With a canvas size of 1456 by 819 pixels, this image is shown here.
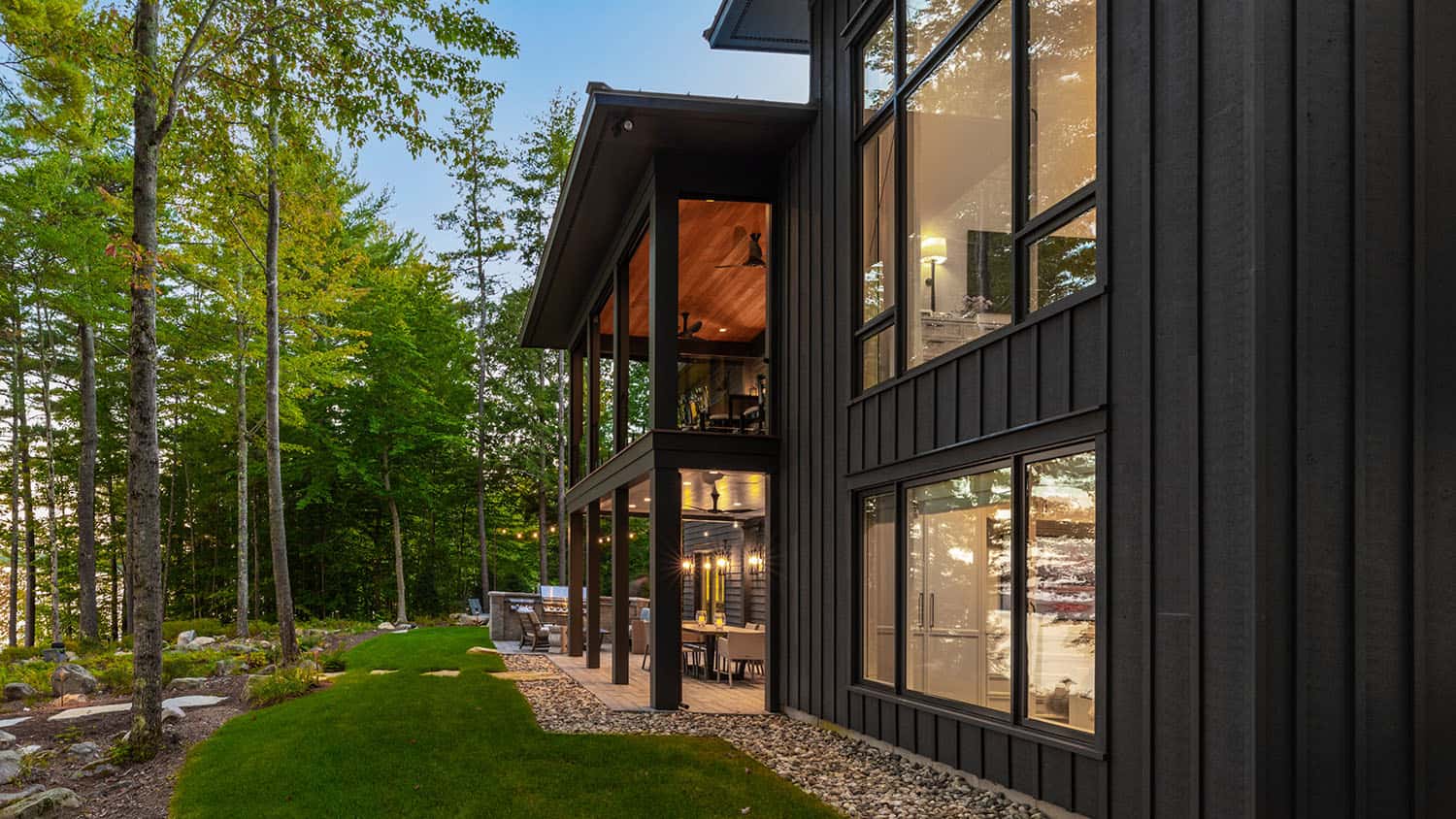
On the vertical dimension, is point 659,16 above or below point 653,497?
above

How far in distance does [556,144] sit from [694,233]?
57.9 feet

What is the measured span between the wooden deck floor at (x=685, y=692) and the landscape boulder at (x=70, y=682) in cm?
570

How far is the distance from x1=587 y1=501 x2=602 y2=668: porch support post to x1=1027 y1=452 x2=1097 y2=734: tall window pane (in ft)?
29.8

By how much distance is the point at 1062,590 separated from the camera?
5.85 meters

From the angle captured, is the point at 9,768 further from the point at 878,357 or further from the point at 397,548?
the point at 397,548

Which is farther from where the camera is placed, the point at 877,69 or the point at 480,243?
the point at 480,243

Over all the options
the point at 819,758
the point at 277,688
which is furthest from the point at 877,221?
the point at 277,688

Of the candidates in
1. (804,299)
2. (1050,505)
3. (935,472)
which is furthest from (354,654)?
(1050,505)

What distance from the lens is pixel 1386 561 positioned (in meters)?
4.19

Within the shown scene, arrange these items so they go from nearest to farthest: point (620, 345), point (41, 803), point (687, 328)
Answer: point (41, 803) < point (620, 345) < point (687, 328)

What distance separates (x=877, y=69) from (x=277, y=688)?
8.95m

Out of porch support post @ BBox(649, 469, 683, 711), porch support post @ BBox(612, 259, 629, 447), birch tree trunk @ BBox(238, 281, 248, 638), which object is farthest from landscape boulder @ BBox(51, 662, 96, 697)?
porch support post @ BBox(649, 469, 683, 711)

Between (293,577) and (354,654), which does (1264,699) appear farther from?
(293,577)

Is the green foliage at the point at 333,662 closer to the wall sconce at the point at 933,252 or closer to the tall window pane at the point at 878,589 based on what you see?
the tall window pane at the point at 878,589
